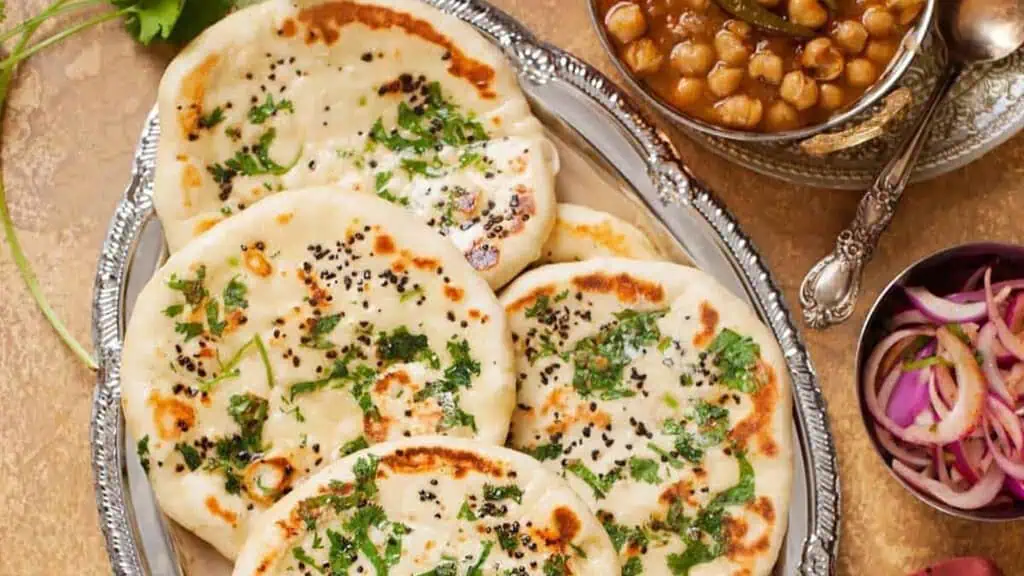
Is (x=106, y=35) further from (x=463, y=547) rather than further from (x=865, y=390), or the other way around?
(x=865, y=390)

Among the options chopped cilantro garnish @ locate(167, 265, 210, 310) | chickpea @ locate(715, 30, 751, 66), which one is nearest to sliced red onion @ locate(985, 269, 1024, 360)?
chickpea @ locate(715, 30, 751, 66)

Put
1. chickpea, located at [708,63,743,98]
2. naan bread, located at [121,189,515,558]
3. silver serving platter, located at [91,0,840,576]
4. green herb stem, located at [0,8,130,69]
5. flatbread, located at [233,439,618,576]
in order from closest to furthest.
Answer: flatbread, located at [233,439,618,576]
naan bread, located at [121,189,515,558]
chickpea, located at [708,63,743,98]
silver serving platter, located at [91,0,840,576]
green herb stem, located at [0,8,130,69]

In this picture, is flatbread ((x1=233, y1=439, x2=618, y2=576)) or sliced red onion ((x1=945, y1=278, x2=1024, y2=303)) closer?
flatbread ((x1=233, y1=439, x2=618, y2=576))

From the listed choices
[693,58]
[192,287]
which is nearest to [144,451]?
[192,287]

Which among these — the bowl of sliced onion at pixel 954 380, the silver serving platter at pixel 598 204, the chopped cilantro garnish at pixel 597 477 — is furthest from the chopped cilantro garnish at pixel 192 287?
the bowl of sliced onion at pixel 954 380

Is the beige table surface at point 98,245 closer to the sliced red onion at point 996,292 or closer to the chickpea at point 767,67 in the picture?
the sliced red onion at point 996,292

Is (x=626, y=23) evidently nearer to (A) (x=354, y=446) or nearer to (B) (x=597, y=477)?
(B) (x=597, y=477)

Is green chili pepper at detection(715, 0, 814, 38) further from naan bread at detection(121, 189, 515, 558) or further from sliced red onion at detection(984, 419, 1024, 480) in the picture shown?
sliced red onion at detection(984, 419, 1024, 480)
